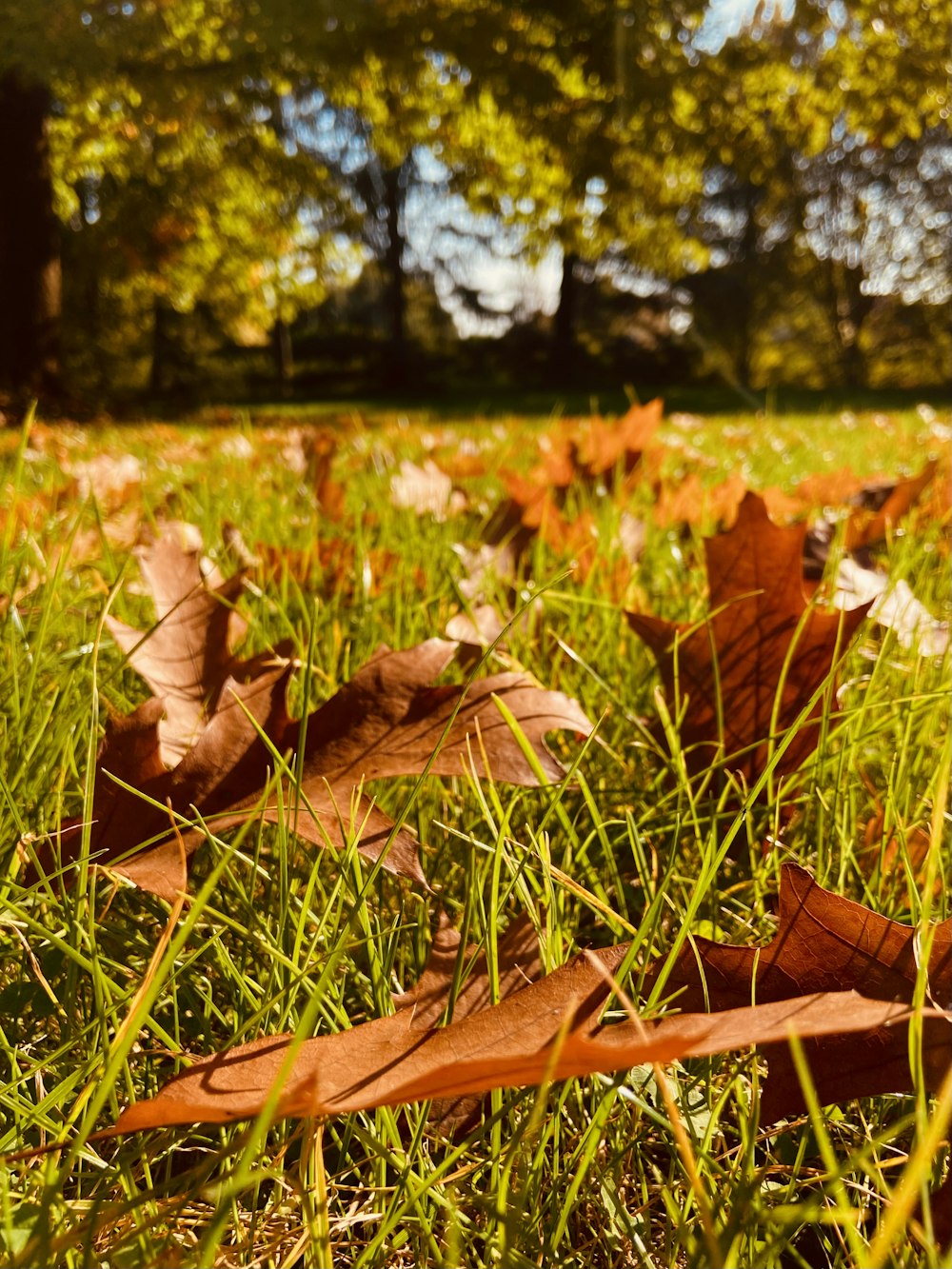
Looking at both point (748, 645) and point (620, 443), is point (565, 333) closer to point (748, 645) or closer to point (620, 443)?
point (620, 443)

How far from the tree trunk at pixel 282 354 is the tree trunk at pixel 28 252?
18548mm

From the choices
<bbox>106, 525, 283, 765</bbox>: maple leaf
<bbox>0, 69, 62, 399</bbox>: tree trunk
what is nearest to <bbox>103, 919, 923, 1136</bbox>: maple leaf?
<bbox>106, 525, 283, 765</bbox>: maple leaf

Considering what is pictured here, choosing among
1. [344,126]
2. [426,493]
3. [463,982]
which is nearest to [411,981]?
[463,982]

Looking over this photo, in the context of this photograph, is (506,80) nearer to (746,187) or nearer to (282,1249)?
(282,1249)

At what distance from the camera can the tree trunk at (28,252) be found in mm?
10156

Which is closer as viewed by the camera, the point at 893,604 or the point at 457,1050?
the point at 457,1050

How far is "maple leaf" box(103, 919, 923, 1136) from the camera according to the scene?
0.33 m

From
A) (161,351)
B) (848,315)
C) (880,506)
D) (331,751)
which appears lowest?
(331,751)

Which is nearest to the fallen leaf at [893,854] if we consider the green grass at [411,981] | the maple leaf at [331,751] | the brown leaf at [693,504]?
the green grass at [411,981]

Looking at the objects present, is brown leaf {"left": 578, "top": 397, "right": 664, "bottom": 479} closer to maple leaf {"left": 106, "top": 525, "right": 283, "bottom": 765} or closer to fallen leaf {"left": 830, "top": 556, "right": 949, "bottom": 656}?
fallen leaf {"left": 830, "top": 556, "right": 949, "bottom": 656}

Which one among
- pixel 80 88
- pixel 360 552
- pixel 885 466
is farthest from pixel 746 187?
pixel 360 552

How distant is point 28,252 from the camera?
10742 millimetres

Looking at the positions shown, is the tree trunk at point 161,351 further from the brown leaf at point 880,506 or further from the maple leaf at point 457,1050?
the maple leaf at point 457,1050

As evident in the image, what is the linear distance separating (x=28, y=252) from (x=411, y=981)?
493 inches
